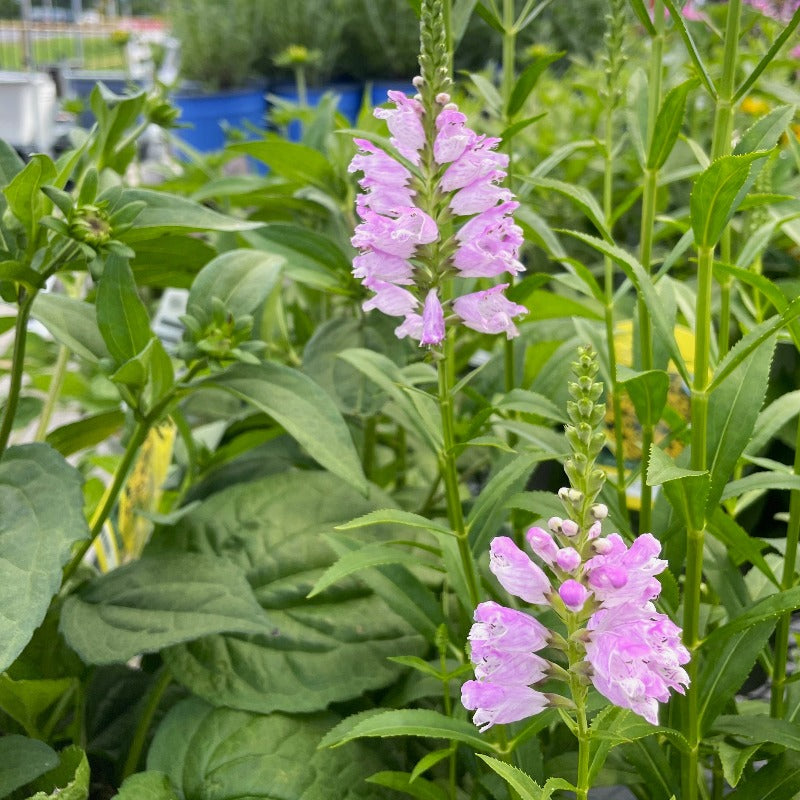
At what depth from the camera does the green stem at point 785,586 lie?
2.31 ft

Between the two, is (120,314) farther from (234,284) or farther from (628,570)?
(628,570)

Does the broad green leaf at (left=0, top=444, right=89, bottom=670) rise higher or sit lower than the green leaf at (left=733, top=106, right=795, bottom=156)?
lower

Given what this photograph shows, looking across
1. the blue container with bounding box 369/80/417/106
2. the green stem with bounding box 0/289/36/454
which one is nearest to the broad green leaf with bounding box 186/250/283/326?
the green stem with bounding box 0/289/36/454

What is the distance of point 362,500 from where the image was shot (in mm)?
940

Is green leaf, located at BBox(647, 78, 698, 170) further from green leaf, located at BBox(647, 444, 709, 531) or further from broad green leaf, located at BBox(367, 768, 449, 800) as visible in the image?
broad green leaf, located at BBox(367, 768, 449, 800)

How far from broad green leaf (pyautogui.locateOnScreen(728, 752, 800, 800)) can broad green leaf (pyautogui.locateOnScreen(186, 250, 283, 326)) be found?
0.51 m

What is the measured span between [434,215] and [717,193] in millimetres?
168

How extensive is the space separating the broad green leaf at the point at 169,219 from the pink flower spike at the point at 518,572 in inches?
16.4

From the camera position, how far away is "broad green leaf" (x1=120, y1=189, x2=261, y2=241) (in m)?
0.81

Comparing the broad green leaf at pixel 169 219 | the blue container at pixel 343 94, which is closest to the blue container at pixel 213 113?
the blue container at pixel 343 94

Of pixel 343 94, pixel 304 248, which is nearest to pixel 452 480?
pixel 304 248

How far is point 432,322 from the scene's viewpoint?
599mm

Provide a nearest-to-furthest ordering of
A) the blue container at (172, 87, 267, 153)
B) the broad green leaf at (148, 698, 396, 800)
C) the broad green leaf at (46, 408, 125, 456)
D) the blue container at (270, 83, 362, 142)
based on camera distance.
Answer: the broad green leaf at (148, 698, 396, 800) < the broad green leaf at (46, 408, 125, 456) < the blue container at (172, 87, 267, 153) < the blue container at (270, 83, 362, 142)

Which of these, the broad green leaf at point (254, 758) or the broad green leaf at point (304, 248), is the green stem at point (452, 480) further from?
the broad green leaf at point (304, 248)
